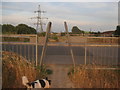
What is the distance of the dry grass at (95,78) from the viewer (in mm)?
3223

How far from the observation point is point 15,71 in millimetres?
3338

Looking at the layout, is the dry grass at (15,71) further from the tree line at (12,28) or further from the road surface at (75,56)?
the road surface at (75,56)

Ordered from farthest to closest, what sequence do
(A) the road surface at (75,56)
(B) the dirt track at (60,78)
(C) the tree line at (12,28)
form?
(A) the road surface at (75,56) < (C) the tree line at (12,28) < (B) the dirt track at (60,78)

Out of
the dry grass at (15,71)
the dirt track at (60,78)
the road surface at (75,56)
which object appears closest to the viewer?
the dry grass at (15,71)

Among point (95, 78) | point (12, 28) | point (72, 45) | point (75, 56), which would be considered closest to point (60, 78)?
point (95, 78)

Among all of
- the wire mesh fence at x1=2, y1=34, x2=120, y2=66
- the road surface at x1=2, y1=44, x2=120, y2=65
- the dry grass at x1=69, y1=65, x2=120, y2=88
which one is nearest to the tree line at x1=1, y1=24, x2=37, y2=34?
the wire mesh fence at x1=2, y1=34, x2=120, y2=66

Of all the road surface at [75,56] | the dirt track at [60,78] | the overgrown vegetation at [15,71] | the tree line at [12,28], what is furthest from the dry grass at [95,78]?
the tree line at [12,28]

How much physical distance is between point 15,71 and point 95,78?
1.50 metres

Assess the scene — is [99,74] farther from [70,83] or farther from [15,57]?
[15,57]

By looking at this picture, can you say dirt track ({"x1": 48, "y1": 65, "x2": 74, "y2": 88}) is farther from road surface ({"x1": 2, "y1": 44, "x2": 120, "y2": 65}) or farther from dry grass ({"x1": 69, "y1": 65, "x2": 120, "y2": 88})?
road surface ({"x1": 2, "y1": 44, "x2": 120, "y2": 65})

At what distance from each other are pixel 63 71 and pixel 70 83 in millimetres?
722

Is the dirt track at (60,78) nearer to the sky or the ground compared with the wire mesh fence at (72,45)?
nearer to the ground

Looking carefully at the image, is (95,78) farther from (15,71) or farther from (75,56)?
(75,56)

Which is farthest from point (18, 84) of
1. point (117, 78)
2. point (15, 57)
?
point (117, 78)
